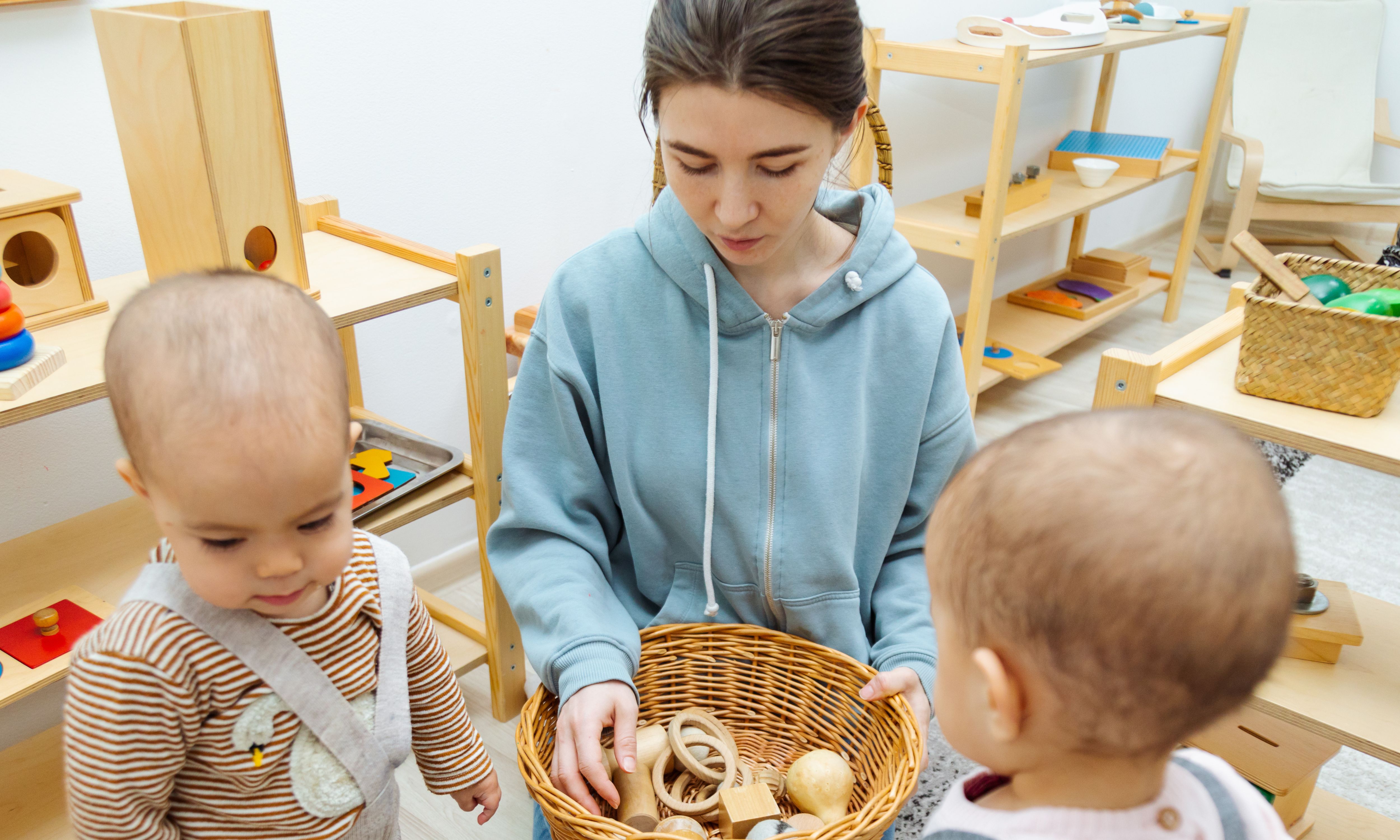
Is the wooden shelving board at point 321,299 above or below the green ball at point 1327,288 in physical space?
below

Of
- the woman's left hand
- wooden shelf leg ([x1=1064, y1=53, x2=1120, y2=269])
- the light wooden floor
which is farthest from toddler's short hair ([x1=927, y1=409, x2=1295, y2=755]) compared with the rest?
wooden shelf leg ([x1=1064, y1=53, x2=1120, y2=269])

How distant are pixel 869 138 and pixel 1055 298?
1244 millimetres

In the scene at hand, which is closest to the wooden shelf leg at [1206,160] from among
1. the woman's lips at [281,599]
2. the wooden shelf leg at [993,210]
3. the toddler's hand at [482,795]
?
the wooden shelf leg at [993,210]

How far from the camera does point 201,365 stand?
640 mm

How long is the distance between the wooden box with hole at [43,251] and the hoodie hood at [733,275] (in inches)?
26.6

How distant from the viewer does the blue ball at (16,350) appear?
102 cm

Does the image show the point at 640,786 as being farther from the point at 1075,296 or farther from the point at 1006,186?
the point at 1075,296

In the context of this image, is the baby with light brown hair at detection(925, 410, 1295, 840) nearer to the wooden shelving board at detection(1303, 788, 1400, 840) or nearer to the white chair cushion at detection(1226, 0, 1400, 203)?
the wooden shelving board at detection(1303, 788, 1400, 840)

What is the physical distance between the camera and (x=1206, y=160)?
3.67m

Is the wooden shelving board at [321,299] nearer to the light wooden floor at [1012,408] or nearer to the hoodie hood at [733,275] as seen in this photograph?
the hoodie hood at [733,275]

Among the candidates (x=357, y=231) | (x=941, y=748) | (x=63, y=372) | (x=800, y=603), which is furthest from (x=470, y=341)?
(x=941, y=748)

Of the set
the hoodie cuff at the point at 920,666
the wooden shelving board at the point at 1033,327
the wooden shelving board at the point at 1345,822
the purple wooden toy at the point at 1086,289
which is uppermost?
the hoodie cuff at the point at 920,666

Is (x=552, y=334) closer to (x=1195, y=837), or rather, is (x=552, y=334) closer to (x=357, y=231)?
(x=357, y=231)

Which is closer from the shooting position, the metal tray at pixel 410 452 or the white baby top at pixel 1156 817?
the white baby top at pixel 1156 817
